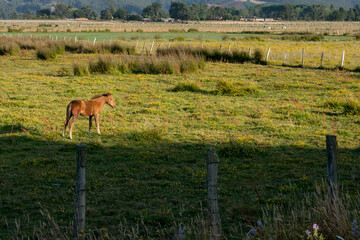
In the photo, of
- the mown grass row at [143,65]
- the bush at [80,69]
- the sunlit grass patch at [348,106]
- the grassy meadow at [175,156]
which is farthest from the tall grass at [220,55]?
the sunlit grass patch at [348,106]

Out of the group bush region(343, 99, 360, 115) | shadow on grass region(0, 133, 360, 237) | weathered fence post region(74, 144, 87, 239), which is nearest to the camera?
weathered fence post region(74, 144, 87, 239)

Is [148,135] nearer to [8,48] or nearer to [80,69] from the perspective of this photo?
[80,69]

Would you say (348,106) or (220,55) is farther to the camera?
(220,55)

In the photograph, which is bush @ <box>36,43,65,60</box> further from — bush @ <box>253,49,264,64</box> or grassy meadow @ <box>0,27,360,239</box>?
bush @ <box>253,49,264,64</box>

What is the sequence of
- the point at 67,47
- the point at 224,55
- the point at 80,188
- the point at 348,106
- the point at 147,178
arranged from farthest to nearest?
1. the point at 67,47
2. the point at 224,55
3. the point at 348,106
4. the point at 147,178
5. the point at 80,188

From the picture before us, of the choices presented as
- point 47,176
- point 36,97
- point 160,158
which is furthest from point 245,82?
point 47,176

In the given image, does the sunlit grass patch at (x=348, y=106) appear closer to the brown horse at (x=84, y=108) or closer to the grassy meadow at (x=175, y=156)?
the grassy meadow at (x=175, y=156)

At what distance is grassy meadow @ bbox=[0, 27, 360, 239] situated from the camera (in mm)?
6145

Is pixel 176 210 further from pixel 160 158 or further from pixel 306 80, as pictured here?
pixel 306 80

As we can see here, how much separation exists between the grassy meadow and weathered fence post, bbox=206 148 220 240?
191 mm

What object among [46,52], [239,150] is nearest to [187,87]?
[239,150]

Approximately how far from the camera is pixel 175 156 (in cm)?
993

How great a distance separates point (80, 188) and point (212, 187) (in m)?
1.49

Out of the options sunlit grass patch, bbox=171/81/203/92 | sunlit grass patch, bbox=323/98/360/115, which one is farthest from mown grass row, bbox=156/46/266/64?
sunlit grass patch, bbox=323/98/360/115
